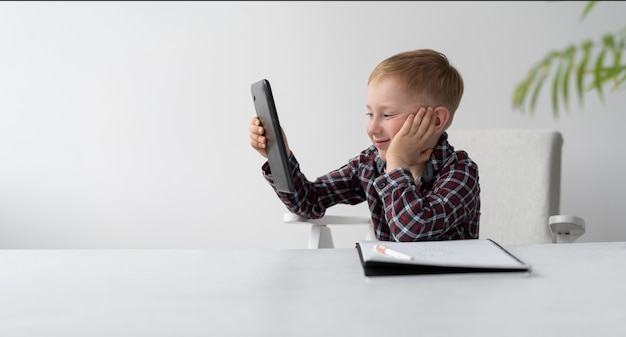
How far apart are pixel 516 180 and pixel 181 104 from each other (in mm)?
1376

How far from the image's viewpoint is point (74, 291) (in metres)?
0.79

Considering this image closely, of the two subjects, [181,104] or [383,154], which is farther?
[181,104]

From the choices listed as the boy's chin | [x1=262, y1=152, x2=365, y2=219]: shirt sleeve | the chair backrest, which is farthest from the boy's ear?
the chair backrest

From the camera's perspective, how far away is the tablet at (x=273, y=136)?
111cm

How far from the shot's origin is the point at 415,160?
1.32m

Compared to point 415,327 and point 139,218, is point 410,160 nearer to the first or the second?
point 415,327

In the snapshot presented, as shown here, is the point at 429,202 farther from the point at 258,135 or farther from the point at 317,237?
the point at 317,237

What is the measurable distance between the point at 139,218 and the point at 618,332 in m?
2.32

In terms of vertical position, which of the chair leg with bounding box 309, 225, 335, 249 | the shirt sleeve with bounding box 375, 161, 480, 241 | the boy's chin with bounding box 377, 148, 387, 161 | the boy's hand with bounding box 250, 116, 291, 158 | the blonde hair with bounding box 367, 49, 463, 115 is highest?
the blonde hair with bounding box 367, 49, 463, 115

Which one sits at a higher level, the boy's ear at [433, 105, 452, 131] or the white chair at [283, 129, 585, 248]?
the boy's ear at [433, 105, 452, 131]

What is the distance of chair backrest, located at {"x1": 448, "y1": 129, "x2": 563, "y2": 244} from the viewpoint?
6.37 feet

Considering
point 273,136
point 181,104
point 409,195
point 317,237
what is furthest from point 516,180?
point 181,104

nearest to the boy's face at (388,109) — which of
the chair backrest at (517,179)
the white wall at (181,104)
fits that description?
the chair backrest at (517,179)

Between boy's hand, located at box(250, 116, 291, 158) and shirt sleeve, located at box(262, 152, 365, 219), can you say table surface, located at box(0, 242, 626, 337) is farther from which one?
shirt sleeve, located at box(262, 152, 365, 219)
